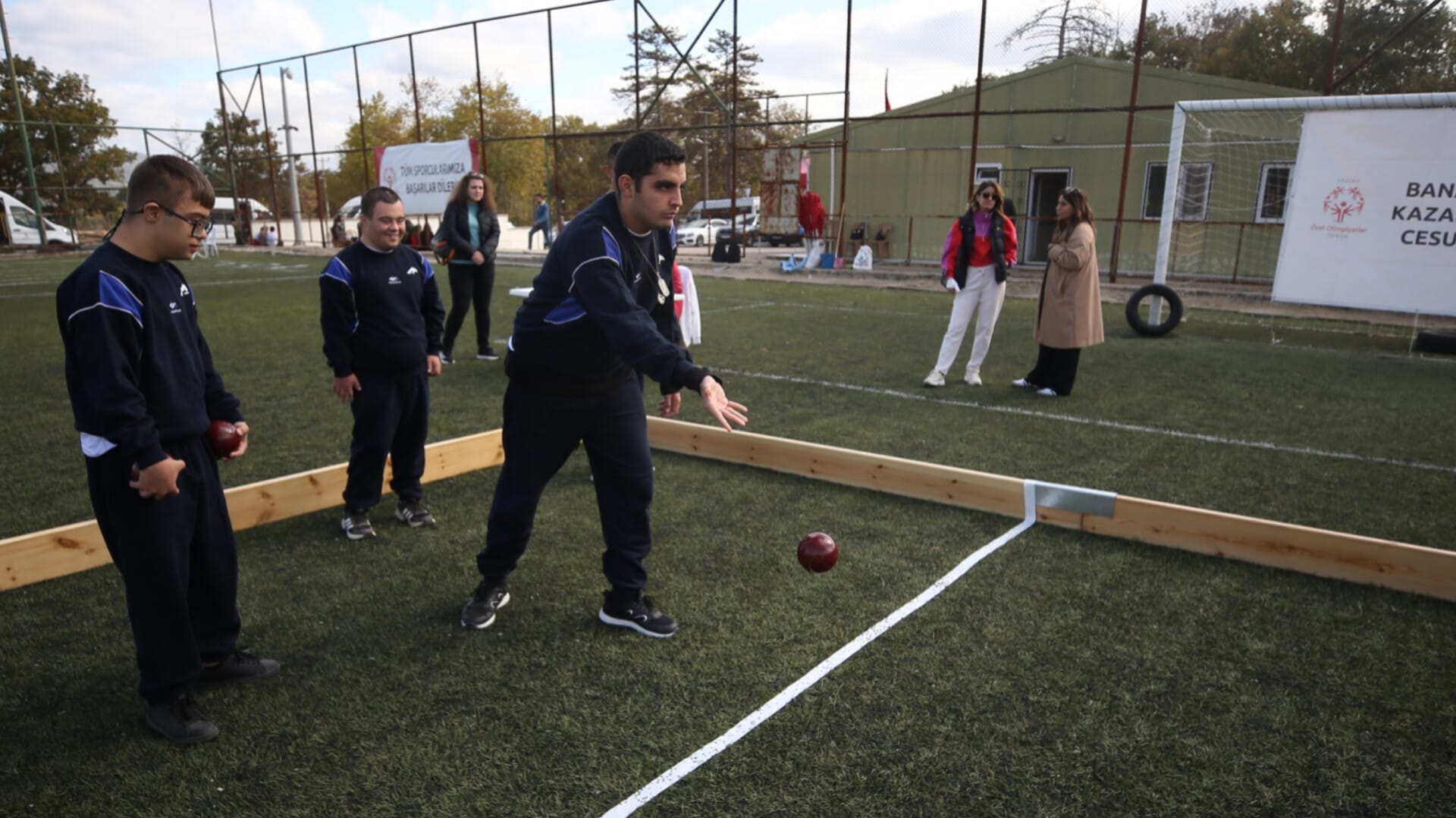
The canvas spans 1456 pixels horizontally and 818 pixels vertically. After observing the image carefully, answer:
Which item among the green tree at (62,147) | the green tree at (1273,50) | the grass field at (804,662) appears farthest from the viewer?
the green tree at (62,147)

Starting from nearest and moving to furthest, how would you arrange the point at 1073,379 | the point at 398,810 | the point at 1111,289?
1. the point at 398,810
2. the point at 1073,379
3. the point at 1111,289

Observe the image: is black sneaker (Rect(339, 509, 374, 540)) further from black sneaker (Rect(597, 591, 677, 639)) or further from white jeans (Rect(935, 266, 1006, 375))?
white jeans (Rect(935, 266, 1006, 375))

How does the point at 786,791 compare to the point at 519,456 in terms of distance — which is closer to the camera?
the point at 786,791

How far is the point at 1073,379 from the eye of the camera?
8.70m

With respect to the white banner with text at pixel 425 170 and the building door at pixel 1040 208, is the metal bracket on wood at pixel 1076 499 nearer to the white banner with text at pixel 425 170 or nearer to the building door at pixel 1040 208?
the building door at pixel 1040 208

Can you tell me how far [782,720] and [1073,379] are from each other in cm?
647

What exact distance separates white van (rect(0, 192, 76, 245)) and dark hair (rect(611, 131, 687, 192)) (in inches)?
1497

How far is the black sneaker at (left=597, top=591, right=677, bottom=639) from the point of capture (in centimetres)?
389

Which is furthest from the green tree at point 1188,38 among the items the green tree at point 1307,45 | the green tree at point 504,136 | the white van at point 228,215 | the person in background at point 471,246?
the white van at point 228,215

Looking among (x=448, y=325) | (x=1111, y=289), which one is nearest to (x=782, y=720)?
(x=448, y=325)

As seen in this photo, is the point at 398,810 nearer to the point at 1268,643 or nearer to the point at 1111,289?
the point at 1268,643

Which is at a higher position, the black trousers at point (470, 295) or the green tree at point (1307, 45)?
the green tree at point (1307, 45)

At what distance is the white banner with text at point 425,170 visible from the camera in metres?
25.0

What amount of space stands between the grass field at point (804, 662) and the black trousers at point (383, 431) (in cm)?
34
